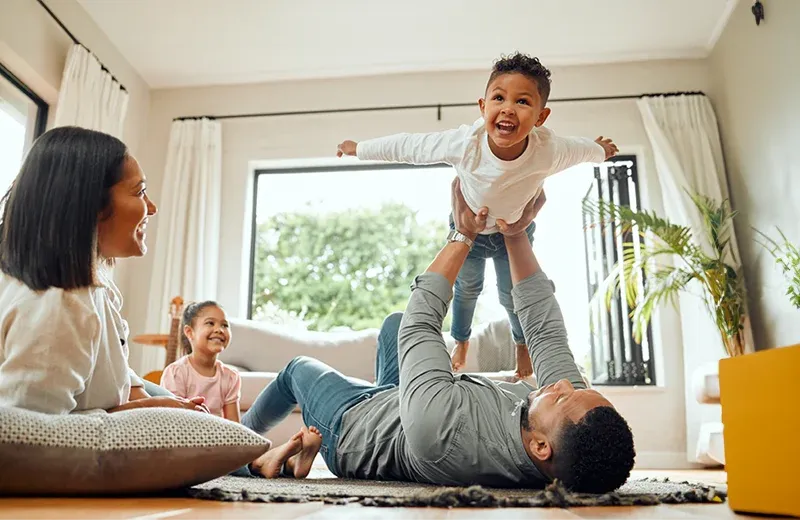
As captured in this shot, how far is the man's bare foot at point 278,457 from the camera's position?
1877 mm

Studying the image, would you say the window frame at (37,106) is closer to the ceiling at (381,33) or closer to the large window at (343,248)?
the ceiling at (381,33)

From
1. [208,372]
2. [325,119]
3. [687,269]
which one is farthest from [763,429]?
[325,119]

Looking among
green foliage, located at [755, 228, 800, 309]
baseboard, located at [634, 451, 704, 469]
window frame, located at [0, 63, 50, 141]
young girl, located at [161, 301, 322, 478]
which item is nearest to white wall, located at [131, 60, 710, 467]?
baseboard, located at [634, 451, 704, 469]

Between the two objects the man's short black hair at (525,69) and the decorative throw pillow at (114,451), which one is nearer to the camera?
the decorative throw pillow at (114,451)

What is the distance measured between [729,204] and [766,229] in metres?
0.58

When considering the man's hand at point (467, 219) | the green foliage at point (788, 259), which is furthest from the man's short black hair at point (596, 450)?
the green foliage at point (788, 259)

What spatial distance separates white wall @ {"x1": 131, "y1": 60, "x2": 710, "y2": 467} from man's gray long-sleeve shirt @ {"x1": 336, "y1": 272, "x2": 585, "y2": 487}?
3.29 metres

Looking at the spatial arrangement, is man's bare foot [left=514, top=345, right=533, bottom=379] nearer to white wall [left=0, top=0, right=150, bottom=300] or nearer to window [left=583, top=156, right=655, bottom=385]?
window [left=583, top=156, right=655, bottom=385]

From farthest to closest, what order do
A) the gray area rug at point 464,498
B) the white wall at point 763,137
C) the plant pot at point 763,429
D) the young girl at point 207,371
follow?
the white wall at point 763,137 < the young girl at point 207,371 < the gray area rug at point 464,498 < the plant pot at point 763,429

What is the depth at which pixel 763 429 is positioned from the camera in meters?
1.04

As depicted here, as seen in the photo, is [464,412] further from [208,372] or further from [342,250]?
[342,250]

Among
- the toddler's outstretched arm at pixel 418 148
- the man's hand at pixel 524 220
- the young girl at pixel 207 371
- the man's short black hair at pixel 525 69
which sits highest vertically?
the man's short black hair at pixel 525 69

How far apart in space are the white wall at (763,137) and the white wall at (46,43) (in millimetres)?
4195

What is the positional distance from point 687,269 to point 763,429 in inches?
146
